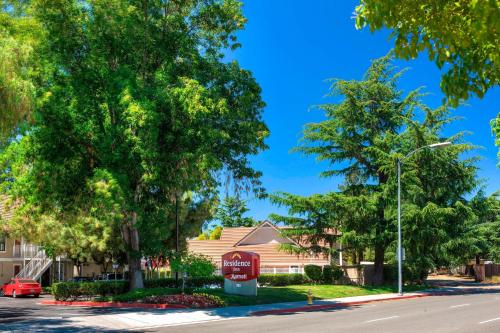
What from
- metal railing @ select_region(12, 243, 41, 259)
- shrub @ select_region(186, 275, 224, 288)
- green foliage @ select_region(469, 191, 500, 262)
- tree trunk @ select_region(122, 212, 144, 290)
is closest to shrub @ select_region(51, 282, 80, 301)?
tree trunk @ select_region(122, 212, 144, 290)

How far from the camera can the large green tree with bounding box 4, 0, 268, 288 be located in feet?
85.4

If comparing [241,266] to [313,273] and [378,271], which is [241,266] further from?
[378,271]

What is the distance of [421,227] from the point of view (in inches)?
1639

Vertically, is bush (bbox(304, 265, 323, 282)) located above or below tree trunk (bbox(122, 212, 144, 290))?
below

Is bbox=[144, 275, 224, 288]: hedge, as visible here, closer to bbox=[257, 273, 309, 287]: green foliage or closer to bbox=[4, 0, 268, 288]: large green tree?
bbox=[257, 273, 309, 287]: green foliage

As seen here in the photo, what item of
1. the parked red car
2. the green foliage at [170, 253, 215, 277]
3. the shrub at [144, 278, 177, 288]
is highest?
the green foliage at [170, 253, 215, 277]

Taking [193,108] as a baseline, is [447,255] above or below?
below

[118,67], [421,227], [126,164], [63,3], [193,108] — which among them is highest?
[63,3]

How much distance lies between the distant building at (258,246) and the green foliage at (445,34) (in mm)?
49865

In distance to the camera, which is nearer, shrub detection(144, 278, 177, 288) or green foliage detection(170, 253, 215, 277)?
green foliage detection(170, 253, 215, 277)

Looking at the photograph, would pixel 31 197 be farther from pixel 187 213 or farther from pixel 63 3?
pixel 187 213

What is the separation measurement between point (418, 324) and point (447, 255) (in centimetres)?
2604

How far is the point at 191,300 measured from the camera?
87.4 feet

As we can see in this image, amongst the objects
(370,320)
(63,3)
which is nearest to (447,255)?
(370,320)
